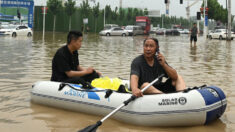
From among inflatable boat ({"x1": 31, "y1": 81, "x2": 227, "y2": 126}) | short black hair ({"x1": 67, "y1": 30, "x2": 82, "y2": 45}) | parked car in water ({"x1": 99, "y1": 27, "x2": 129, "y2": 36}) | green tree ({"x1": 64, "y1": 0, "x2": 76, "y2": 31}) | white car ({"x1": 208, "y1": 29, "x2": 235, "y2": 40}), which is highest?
green tree ({"x1": 64, "y1": 0, "x2": 76, "y2": 31})

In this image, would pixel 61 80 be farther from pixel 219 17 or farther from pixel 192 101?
pixel 219 17

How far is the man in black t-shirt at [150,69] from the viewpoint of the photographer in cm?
548

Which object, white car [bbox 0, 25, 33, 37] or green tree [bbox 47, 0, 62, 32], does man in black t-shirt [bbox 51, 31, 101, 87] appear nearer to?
white car [bbox 0, 25, 33, 37]

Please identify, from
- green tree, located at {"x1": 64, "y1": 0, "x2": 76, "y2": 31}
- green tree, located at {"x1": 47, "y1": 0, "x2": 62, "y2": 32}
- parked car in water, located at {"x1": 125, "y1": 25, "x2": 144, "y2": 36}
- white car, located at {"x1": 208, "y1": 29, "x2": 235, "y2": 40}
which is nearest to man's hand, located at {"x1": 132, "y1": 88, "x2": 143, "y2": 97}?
white car, located at {"x1": 208, "y1": 29, "x2": 235, "y2": 40}

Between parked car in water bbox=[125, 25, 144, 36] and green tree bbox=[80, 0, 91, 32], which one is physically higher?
green tree bbox=[80, 0, 91, 32]

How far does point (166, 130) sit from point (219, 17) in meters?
70.9

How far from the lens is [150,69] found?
5668 mm

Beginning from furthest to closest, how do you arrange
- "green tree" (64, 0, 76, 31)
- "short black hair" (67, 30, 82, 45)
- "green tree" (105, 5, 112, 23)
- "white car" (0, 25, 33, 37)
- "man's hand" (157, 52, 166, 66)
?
"green tree" (105, 5, 112, 23) → "green tree" (64, 0, 76, 31) → "white car" (0, 25, 33, 37) → "short black hair" (67, 30, 82, 45) → "man's hand" (157, 52, 166, 66)

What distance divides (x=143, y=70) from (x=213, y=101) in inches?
44.3

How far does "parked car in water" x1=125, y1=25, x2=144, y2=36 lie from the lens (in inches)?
1965

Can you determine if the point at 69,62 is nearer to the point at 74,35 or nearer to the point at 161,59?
the point at 74,35

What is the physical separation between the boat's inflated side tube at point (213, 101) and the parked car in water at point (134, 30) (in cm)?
4426

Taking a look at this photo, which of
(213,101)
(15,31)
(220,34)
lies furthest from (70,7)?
(213,101)

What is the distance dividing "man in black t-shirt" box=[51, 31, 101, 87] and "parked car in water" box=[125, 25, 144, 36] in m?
43.1
